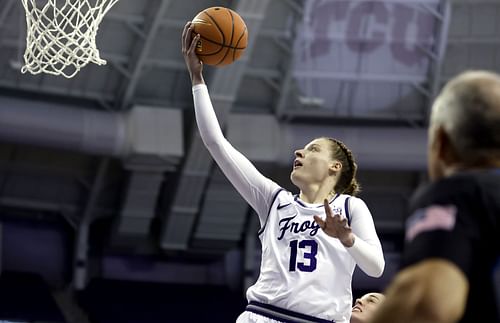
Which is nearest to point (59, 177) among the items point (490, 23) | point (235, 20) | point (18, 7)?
point (18, 7)

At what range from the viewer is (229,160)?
5656 millimetres

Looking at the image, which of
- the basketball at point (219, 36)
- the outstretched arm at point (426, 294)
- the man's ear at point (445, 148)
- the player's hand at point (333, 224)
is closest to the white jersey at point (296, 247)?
the basketball at point (219, 36)

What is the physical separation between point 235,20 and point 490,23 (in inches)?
515

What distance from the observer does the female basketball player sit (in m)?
5.49

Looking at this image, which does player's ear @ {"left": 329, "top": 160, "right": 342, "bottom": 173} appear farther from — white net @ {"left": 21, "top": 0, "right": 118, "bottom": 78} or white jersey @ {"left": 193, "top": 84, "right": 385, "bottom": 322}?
white net @ {"left": 21, "top": 0, "right": 118, "bottom": 78}

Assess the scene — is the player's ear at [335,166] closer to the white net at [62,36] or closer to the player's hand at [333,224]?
the player's hand at [333,224]

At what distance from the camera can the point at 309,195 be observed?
18.9 ft

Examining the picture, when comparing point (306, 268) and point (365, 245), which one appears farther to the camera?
point (306, 268)

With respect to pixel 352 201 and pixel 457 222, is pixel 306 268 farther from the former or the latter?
pixel 457 222

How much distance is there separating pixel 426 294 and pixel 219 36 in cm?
413

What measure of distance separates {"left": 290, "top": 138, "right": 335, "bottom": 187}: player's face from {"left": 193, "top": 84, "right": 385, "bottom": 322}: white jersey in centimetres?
12

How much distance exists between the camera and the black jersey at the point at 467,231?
98.0 inches

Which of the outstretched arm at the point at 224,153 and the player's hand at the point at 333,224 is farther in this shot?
the outstretched arm at the point at 224,153

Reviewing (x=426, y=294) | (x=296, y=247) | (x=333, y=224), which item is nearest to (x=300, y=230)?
(x=296, y=247)
